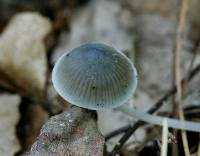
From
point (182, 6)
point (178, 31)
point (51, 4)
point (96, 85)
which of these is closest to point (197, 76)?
point (178, 31)

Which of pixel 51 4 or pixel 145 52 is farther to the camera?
pixel 51 4

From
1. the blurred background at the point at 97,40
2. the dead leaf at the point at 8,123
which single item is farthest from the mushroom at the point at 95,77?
the dead leaf at the point at 8,123

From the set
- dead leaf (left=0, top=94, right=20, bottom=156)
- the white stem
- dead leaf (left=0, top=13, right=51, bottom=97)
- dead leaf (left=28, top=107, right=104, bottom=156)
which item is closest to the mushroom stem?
the white stem

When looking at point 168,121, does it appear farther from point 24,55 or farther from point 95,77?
point 24,55

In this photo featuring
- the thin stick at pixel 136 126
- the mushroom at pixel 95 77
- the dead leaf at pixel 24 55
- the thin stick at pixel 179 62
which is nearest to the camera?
the mushroom at pixel 95 77

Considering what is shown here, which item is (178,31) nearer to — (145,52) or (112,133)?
(145,52)

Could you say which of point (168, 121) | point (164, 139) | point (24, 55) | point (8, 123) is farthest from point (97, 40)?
point (164, 139)

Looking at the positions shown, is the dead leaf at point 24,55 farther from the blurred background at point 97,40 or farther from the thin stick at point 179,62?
the thin stick at point 179,62
